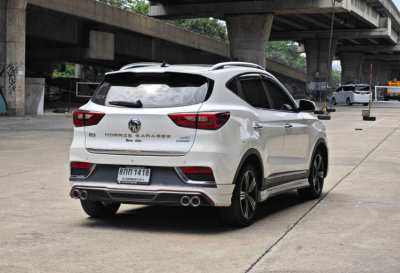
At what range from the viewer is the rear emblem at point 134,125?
7496 mm

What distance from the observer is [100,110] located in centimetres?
778

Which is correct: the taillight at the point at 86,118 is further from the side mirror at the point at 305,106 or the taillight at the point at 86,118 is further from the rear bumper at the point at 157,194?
the side mirror at the point at 305,106

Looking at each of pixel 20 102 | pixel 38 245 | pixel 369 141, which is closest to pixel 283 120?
pixel 38 245

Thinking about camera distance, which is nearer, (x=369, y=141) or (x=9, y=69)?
(x=369, y=141)

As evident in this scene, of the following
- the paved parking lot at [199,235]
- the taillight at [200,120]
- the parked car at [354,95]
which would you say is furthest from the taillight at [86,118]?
the parked car at [354,95]

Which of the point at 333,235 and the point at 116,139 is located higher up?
the point at 116,139

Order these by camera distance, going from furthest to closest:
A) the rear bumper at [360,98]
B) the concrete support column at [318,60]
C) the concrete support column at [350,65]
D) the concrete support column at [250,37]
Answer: the concrete support column at [350,65] → the concrete support column at [318,60] → the rear bumper at [360,98] → the concrete support column at [250,37]

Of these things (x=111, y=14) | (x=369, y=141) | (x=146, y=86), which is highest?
(x=111, y=14)

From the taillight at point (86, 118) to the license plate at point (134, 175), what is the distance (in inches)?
24.0

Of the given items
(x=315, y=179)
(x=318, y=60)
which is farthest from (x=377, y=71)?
(x=315, y=179)

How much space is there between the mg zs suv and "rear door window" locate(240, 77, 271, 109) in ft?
0.06

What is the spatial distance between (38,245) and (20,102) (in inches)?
1066

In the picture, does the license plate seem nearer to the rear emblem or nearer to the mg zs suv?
the mg zs suv

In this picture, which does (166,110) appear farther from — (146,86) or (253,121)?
(253,121)
